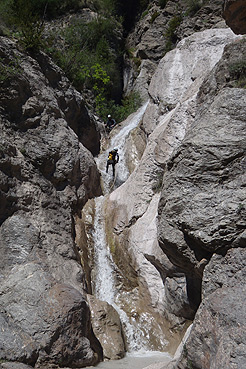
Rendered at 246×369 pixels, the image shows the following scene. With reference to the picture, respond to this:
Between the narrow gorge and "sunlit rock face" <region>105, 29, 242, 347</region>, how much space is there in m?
0.04

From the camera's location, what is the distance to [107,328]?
9.48 m

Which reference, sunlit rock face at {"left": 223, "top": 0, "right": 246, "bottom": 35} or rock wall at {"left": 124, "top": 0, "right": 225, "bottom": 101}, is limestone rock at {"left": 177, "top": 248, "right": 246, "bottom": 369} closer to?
sunlit rock face at {"left": 223, "top": 0, "right": 246, "bottom": 35}

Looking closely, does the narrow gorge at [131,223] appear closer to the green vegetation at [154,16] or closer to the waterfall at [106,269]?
the waterfall at [106,269]

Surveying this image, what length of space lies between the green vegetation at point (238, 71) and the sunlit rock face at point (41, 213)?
6.52 meters

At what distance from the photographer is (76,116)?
16.9 metres

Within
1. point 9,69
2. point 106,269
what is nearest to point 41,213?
point 106,269

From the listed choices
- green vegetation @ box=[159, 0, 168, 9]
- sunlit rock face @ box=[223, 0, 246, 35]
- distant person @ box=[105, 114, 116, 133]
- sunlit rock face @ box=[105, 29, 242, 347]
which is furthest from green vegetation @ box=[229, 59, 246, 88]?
green vegetation @ box=[159, 0, 168, 9]

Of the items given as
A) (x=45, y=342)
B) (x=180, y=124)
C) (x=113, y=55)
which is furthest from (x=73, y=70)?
(x=45, y=342)

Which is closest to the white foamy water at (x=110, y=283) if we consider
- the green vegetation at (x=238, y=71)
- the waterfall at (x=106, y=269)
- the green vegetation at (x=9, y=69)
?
the waterfall at (x=106, y=269)

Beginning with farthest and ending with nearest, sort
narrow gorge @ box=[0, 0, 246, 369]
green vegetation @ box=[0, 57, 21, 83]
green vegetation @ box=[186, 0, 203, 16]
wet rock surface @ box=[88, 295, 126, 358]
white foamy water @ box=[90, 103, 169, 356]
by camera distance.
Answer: green vegetation @ box=[186, 0, 203, 16] < green vegetation @ box=[0, 57, 21, 83] < wet rock surface @ box=[88, 295, 126, 358] < white foamy water @ box=[90, 103, 169, 356] < narrow gorge @ box=[0, 0, 246, 369]

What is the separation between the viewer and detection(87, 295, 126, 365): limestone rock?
29.8ft

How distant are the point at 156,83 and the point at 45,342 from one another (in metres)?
12.8

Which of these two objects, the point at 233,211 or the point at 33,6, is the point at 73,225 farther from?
the point at 33,6

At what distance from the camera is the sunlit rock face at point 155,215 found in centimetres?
958
